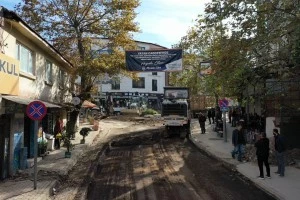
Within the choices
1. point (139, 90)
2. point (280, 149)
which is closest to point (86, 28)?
point (280, 149)

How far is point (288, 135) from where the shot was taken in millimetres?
22297

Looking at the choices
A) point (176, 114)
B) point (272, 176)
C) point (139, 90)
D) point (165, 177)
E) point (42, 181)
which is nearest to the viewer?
point (42, 181)

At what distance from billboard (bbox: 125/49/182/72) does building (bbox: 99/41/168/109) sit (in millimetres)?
40733

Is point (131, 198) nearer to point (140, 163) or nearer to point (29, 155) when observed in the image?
point (140, 163)

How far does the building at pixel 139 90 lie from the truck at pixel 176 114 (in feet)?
120

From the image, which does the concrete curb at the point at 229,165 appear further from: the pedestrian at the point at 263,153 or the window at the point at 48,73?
the window at the point at 48,73

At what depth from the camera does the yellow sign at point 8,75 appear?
13.2 meters

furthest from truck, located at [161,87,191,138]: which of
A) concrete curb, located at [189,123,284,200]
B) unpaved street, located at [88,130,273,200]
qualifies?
unpaved street, located at [88,130,273,200]

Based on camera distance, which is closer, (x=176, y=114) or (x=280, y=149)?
(x=280, y=149)

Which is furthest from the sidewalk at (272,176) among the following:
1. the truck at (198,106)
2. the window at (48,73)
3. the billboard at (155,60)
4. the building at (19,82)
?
the truck at (198,106)

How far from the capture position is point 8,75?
13.8m

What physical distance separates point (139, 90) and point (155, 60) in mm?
45364

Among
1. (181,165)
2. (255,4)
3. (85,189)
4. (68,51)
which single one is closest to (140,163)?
(181,165)

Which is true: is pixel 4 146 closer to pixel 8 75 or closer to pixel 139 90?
pixel 8 75
